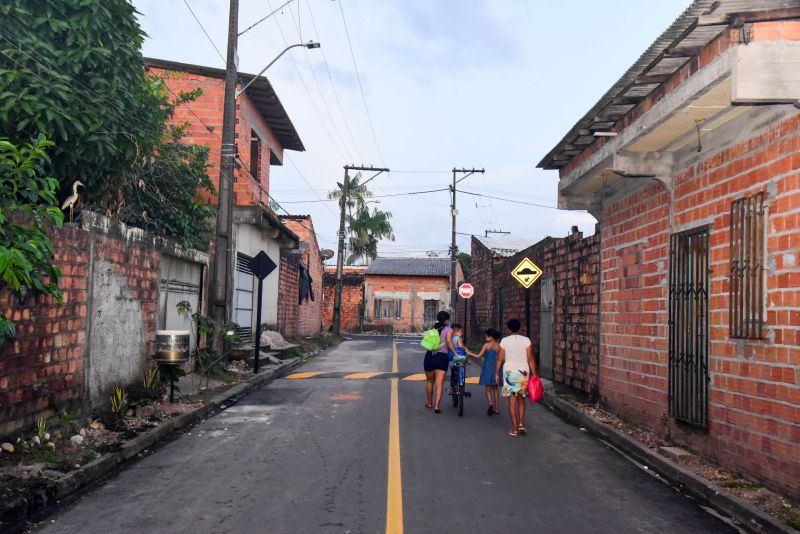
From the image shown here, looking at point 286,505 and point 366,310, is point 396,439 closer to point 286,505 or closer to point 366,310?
point 286,505

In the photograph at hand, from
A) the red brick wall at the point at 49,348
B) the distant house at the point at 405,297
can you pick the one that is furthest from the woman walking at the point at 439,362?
the distant house at the point at 405,297

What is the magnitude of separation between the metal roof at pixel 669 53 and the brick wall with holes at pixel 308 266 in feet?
74.8

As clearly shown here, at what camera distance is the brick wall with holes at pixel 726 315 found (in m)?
6.18

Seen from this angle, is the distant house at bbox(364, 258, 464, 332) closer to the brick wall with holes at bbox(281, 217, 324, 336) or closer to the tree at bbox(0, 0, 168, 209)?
the brick wall with holes at bbox(281, 217, 324, 336)

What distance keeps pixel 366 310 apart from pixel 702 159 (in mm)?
45115

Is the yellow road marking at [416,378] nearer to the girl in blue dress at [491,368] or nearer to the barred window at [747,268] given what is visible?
the girl in blue dress at [491,368]

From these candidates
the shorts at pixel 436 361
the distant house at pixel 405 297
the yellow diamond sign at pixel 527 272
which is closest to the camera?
the shorts at pixel 436 361

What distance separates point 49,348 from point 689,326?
780 centimetres

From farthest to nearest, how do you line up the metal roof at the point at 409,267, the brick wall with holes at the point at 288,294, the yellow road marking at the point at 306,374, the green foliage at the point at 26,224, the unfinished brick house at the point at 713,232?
1. the metal roof at the point at 409,267
2. the brick wall with holes at the point at 288,294
3. the yellow road marking at the point at 306,374
4. the green foliage at the point at 26,224
5. the unfinished brick house at the point at 713,232

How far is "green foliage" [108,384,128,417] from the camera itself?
30.0 ft

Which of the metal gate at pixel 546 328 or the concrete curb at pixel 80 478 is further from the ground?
the metal gate at pixel 546 328

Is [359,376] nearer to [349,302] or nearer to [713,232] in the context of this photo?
[713,232]

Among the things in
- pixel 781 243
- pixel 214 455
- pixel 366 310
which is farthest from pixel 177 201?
pixel 366 310

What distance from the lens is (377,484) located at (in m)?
6.49
